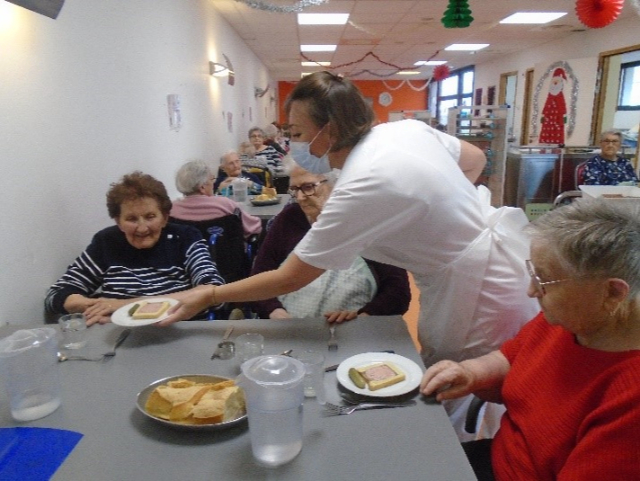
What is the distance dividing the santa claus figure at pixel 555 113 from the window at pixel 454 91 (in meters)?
4.42

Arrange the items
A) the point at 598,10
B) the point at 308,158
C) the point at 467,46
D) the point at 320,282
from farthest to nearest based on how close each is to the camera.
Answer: the point at 467,46 < the point at 598,10 < the point at 320,282 < the point at 308,158

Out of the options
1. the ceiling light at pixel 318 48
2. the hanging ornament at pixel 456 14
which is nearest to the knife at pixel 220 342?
the hanging ornament at pixel 456 14

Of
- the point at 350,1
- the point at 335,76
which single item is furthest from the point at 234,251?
the point at 350,1

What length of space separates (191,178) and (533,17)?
5.81 meters

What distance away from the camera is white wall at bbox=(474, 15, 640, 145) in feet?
22.5

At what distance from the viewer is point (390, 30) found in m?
7.66

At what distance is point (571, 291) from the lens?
1.01 metres

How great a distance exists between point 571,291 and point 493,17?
6.72 m

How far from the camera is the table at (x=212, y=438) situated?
3.05 ft

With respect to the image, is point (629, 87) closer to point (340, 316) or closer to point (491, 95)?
point (491, 95)

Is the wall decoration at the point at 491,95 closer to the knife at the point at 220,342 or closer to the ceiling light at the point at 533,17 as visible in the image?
the ceiling light at the point at 533,17

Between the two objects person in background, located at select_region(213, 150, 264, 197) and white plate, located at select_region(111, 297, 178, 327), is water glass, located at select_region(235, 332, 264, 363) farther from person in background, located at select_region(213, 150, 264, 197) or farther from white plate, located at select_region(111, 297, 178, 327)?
person in background, located at select_region(213, 150, 264, 197)

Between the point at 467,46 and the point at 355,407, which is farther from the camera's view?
the point at 467,46

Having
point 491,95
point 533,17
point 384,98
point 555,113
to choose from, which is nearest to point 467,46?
point 555,113
